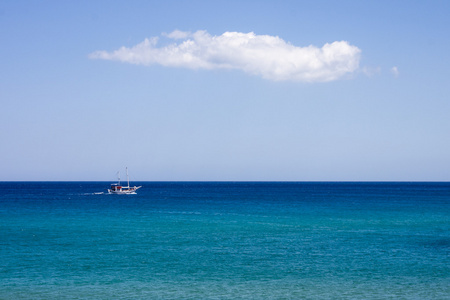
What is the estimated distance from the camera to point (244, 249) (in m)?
38.2

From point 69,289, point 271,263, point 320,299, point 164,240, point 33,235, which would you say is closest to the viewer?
point 320,299

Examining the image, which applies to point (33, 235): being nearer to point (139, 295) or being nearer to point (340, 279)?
point (139, 295)

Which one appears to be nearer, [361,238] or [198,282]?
[198,282]

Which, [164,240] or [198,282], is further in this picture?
[164,240]

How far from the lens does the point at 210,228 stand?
173ft

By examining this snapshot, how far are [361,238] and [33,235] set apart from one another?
3288cm

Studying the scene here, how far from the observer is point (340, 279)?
2841 cm

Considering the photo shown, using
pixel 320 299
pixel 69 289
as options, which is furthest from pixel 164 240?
pixel 320 299

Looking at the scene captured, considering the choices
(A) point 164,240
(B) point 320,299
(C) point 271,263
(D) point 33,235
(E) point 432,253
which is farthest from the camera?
(D) point 33,235

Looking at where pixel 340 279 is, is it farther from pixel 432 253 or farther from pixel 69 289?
pixel 69 289

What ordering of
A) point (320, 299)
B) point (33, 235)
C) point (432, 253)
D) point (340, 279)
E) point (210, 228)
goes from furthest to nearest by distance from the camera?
point (210, 228)
point (33, 235)
point (432, 253)
point (340, 279)
point (320, 299)

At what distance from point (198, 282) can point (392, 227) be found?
33489 millimetres

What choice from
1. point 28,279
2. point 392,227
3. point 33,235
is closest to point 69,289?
point 28,279

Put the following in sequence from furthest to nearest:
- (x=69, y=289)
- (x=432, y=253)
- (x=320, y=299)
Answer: (x=432, y=253) → (x=69, y=289) → (x=320, y=299)
